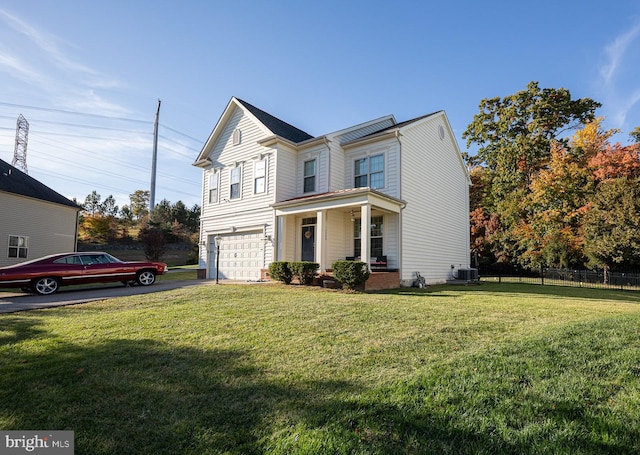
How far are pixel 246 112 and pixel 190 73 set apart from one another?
116 inches

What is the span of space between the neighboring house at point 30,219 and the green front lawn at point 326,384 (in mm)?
18109

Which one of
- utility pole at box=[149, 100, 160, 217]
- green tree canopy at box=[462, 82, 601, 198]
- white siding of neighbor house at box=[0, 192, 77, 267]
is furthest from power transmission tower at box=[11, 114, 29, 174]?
green tree canopy at box=[462, 82, 601, 198]

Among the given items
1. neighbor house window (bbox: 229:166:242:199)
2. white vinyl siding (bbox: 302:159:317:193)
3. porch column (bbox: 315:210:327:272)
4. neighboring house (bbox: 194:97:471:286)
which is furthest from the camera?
neighbor house window (bbox: 229:166:242:199)

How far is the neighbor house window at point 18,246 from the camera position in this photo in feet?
Answer: 62.9

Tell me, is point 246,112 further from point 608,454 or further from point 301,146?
point 608,454

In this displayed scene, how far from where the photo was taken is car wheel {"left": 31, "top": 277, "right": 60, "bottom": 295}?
408 inches

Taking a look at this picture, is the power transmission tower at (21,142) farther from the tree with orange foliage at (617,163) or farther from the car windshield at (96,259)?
the tree with orange foliage at (617,163)

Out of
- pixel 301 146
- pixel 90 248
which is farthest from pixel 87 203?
pixel 301 146

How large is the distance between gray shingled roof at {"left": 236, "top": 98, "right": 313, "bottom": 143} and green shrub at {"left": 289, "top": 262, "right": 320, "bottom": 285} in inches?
262

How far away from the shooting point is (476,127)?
2928 cm

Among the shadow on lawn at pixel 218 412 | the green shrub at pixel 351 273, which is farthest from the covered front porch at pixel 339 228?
the shadow on lawn at pixel 218 412

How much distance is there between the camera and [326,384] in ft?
10.4

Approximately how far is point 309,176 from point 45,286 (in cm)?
1039

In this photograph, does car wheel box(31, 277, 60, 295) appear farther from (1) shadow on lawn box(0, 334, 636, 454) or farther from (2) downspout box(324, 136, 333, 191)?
(2) downspout box(324, 136, 333, 191)
